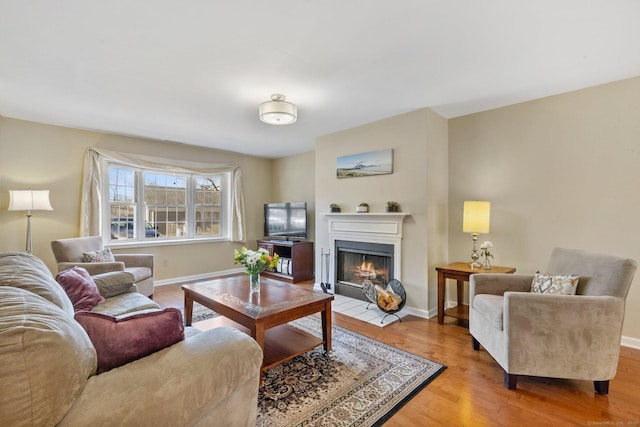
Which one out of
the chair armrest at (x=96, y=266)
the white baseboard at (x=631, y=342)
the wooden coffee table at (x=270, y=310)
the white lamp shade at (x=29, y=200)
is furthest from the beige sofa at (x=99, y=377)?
the white baseboard at (x=631, y=342)

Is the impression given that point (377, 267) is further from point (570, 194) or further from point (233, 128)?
point (233, 128)

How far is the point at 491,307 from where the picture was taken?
86.6 inches

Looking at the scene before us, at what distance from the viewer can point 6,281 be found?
1.26 m

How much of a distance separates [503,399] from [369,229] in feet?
7.30

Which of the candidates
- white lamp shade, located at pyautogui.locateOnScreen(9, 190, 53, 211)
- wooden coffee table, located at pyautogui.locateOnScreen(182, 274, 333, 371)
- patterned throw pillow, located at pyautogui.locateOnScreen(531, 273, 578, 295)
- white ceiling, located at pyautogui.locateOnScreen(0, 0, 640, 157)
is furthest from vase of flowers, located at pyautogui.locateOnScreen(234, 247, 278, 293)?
white lamp shade, located at pyautogui.locateOnScreen(9, 190, 53, 211)

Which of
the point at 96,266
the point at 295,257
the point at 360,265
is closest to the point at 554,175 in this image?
the point at 360,265

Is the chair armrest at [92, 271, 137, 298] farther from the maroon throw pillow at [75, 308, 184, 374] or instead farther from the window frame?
the window frame

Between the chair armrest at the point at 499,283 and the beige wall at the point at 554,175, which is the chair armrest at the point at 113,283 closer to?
the chair armrest at the point at 499,283

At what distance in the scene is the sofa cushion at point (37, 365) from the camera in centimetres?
77

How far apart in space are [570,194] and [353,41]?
2526 mm

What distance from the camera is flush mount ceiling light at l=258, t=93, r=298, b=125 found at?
2.89 metres

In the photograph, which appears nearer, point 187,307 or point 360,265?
point 187,307

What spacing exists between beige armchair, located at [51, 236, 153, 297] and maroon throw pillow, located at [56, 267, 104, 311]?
894mm

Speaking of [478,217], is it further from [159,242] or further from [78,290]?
[159,242]
